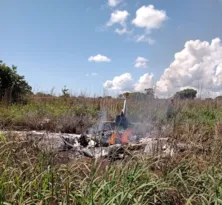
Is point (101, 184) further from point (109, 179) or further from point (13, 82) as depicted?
point (13, 82)

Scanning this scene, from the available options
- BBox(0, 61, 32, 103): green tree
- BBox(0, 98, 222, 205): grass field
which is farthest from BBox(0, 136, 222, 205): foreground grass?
BBox(0, 61, 32, 103): green tree

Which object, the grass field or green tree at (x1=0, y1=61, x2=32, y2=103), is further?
green tree at (x1=0, y1=61, x2=32, y2=103)

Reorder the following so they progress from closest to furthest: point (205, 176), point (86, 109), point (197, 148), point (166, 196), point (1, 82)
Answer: point (166, 196) → point (205, 176) → point (197, 148) → point (86, 109) → point (1, 82)

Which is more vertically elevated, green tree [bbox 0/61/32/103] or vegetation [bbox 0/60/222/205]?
green tree [bbox 0/61/32/103]

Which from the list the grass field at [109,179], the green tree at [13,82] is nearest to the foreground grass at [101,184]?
the grass field at [109,179]

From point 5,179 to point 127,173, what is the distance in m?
1.03

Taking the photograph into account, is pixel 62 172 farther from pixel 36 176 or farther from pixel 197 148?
pixel 197 148

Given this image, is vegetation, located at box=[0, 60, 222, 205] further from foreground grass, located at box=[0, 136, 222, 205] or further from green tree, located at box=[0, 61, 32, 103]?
green tree, located at box=[0, 61, 32, 103]

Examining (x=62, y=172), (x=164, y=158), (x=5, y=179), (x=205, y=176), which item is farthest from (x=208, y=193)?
(x=5, y=179)

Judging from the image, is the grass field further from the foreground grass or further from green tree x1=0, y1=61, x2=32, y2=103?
green tree x1=0, y1=61, x2=32, y2=103

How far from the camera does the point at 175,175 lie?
2717mm

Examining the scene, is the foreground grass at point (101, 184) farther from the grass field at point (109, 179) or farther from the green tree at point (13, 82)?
the green tree at point (13, 82)

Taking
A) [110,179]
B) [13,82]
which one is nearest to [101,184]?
[110,179]

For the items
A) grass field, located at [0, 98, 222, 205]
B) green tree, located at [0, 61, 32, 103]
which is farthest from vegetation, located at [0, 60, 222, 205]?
green tree, located at [0, 61, 32, 103]
